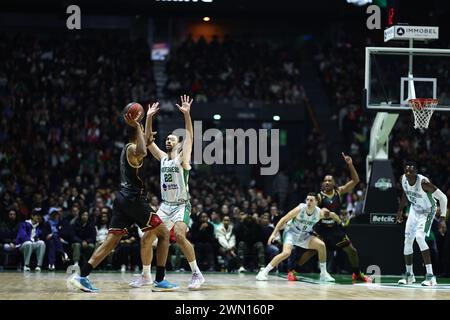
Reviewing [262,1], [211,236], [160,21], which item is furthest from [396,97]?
[160,21]

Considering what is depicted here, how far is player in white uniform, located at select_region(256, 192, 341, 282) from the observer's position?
1452cm

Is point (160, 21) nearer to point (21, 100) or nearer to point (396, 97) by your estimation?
point (21, 100)

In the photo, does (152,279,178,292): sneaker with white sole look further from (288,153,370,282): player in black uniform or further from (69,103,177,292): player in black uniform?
(288,153,370,282): player in black uniform

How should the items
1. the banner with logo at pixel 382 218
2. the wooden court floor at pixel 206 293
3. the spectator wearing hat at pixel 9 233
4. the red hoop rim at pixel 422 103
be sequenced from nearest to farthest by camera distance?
the wooden court floor at pixel 206 293, the red hoop rim at pixel 422 103, the banner with logo at pixel 382 218, the spectator wearing hat at pixel 9 233

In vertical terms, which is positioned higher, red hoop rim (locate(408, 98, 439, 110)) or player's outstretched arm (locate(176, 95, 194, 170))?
red hoop rim (locate(408, 98, 439, 110))

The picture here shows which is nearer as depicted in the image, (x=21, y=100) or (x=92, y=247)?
(x=92, y=247)

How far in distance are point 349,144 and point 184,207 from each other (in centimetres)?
1563

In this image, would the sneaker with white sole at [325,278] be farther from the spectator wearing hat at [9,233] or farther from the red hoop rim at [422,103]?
the spectator wearing hat at [9,233]

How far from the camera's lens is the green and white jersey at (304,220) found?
1460 centimetres

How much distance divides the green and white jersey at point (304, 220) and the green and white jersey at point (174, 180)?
3.80 meters

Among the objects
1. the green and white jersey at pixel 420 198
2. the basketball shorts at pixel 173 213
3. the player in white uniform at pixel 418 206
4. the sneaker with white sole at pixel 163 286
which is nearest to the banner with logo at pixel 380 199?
the player in white uniform at pixel 418 206

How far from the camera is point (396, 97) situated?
16500 mm

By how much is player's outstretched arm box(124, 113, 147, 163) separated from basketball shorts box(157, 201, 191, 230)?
4.46ft

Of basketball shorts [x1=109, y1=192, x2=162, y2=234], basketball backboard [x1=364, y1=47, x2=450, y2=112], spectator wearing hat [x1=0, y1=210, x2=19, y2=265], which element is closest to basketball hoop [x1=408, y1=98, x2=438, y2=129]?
basketball backboard [x1=364, y1=47, x2=450, y2=112]
